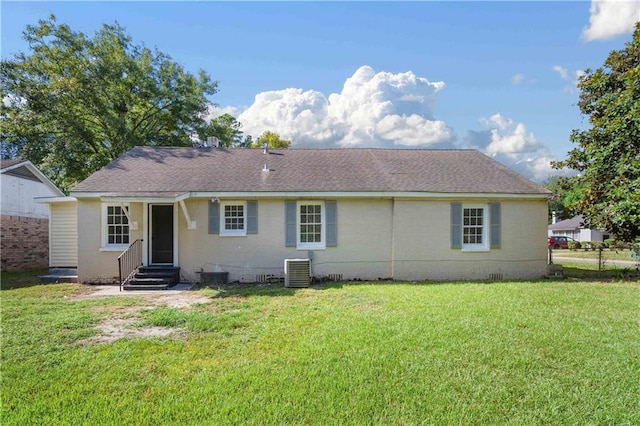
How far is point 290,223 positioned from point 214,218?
94.3 inches

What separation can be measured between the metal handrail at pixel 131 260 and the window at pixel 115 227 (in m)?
0.46

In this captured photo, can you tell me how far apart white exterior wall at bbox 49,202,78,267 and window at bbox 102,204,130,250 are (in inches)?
80.5

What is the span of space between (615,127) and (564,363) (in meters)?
10.3

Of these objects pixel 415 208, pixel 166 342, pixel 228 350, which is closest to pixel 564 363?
pixel 228 350

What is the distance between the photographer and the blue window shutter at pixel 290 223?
37.0 ft

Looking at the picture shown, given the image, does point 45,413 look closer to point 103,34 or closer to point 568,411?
point 568,411

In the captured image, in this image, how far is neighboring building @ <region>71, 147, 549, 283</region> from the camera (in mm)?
11227

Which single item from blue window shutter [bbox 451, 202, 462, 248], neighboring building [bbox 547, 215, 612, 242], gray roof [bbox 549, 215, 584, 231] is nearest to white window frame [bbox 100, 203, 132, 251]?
blue window shutter [bbox 451, 202, 462, 248]

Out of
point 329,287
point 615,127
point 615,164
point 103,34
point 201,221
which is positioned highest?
point 103,34

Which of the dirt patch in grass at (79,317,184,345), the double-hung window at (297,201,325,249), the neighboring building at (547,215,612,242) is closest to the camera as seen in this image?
the dirt patch in grass at (79,317,184,345)

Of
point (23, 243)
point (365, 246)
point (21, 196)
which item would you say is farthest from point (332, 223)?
point (21, 196)

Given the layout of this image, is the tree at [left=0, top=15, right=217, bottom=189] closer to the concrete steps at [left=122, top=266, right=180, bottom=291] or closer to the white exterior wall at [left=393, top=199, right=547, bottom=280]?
the concrete steps at [left=122, top=266, right=180, bottom=291]

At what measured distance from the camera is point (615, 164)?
1151 cm

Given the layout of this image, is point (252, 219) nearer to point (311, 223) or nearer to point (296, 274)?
point (311, 223)
